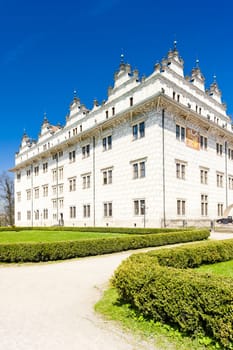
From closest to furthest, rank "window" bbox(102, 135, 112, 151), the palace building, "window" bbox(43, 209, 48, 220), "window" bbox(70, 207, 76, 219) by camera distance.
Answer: the palace building, "window" bbox(102, 135, 112, 151), "window" bbox(70, 207, 76, 219), "window" bbox(43, 209, 48, 220)

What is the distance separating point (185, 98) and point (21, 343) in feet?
101

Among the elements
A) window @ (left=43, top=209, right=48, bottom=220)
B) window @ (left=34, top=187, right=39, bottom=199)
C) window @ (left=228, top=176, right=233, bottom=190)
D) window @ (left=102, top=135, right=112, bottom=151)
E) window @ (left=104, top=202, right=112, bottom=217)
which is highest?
window @ (left=102, top=135, right=112, bottom=151)

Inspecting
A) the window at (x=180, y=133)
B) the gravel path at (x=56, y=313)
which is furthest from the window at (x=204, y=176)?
the gravel path at (x=56, y=313)

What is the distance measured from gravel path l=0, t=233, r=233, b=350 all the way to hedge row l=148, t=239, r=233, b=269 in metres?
2.01

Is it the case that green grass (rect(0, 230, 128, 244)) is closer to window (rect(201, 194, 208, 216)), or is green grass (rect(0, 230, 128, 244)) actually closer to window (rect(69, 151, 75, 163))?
window (rect(201, 194, 208, 216))

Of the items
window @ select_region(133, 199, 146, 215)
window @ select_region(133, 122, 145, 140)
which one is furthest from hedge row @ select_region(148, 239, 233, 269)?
window @ select_region(133, 122, 145, 140)

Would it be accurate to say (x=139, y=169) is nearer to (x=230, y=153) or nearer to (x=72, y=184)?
(x=72, y=184)

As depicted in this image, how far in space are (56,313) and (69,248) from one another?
7.41 metres

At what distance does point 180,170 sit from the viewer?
29781mm

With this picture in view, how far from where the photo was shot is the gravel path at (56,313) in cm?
452

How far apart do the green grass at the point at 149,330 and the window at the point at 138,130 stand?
2432 centimetres

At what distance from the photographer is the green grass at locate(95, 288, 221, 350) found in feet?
14.4

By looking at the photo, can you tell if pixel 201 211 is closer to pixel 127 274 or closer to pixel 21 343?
pixel 127 274

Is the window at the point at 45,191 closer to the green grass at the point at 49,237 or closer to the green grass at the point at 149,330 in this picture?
the green grass at the point at 49,237
